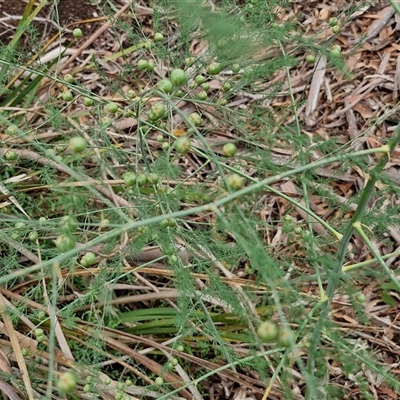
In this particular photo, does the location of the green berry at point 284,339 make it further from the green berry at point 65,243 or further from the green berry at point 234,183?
the green berry at point 65,243

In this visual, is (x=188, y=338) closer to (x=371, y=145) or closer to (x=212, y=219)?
(x=212, y=219)

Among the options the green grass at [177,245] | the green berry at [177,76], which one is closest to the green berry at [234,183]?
the green berry at [177,76]

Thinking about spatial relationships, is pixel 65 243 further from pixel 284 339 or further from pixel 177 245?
pixel 177 245

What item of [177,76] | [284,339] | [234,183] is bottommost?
[284,339]

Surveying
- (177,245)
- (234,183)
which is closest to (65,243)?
(234,183)

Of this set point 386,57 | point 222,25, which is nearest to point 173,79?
point 222,25

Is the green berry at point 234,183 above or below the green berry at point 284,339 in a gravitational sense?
above

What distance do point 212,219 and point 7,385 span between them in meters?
0.78

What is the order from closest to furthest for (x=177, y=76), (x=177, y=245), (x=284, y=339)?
1. (x=284, y=339)
2. (x=177, y=76)
3. (x=177, y=245)

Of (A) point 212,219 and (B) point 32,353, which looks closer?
(B) point 32,353

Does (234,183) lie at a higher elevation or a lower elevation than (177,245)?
higher

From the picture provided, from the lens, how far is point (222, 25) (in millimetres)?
1231

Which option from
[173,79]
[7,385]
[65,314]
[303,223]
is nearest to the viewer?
[173,79]

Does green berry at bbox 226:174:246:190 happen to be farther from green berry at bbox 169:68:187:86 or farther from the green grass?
the green grass
